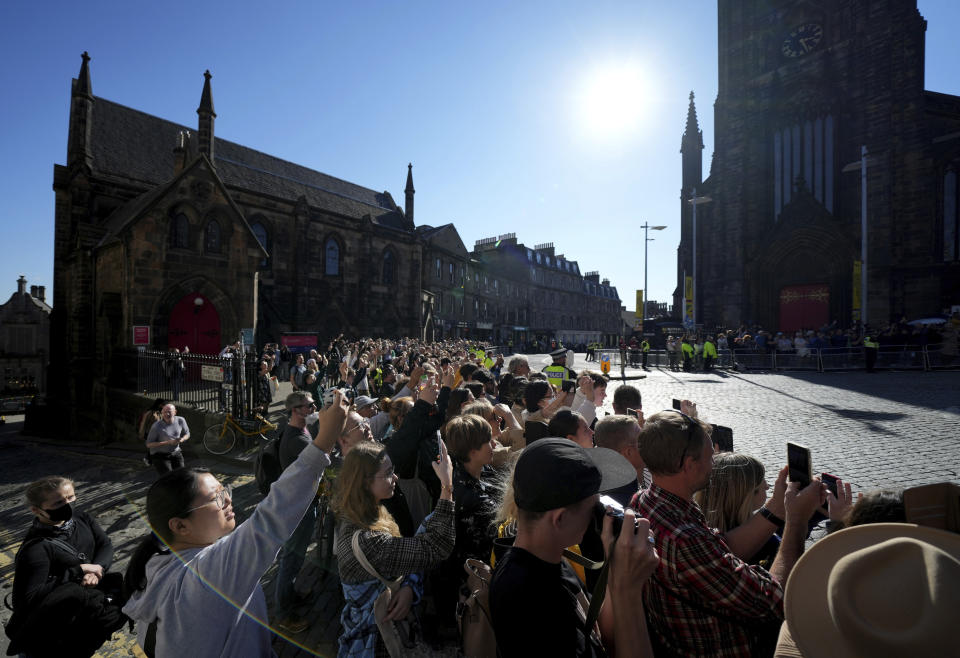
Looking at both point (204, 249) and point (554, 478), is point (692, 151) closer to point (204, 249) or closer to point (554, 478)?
point (204, 249)

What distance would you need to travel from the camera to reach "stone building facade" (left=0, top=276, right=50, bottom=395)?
44.6 m

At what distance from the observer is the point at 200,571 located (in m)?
1.76

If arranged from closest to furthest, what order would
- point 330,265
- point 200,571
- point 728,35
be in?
1. point 200,571
2. point 330,265
3. point 728,35

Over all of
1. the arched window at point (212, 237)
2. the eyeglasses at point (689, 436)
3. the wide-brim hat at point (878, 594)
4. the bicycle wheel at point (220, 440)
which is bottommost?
the bicycle wheel at point (220, 440)

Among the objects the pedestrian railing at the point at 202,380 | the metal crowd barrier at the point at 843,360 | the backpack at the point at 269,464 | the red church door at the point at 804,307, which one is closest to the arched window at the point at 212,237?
the pedestrian railing at the point at 202,380

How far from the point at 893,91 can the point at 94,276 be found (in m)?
43.1

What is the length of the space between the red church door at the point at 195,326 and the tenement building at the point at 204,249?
0.13 ft

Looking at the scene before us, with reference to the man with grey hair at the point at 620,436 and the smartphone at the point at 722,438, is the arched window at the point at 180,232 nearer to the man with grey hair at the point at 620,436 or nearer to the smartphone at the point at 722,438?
the man with grey hair at the point at 620,436

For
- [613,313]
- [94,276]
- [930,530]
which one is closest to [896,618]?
[930,530]

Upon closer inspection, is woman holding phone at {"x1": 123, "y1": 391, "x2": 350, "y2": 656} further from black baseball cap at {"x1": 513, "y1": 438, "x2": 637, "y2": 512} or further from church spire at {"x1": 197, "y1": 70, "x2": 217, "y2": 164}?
church spire at {"x1": 197, "y1": 70, "x2": 217, "y2": 164}

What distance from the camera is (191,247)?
58.1 ft

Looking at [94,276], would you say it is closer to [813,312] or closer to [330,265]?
[330,265]

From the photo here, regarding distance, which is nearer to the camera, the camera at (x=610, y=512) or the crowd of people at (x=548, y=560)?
the crowd of people at (x=548, y=560)

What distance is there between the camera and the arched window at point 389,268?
109 feet
